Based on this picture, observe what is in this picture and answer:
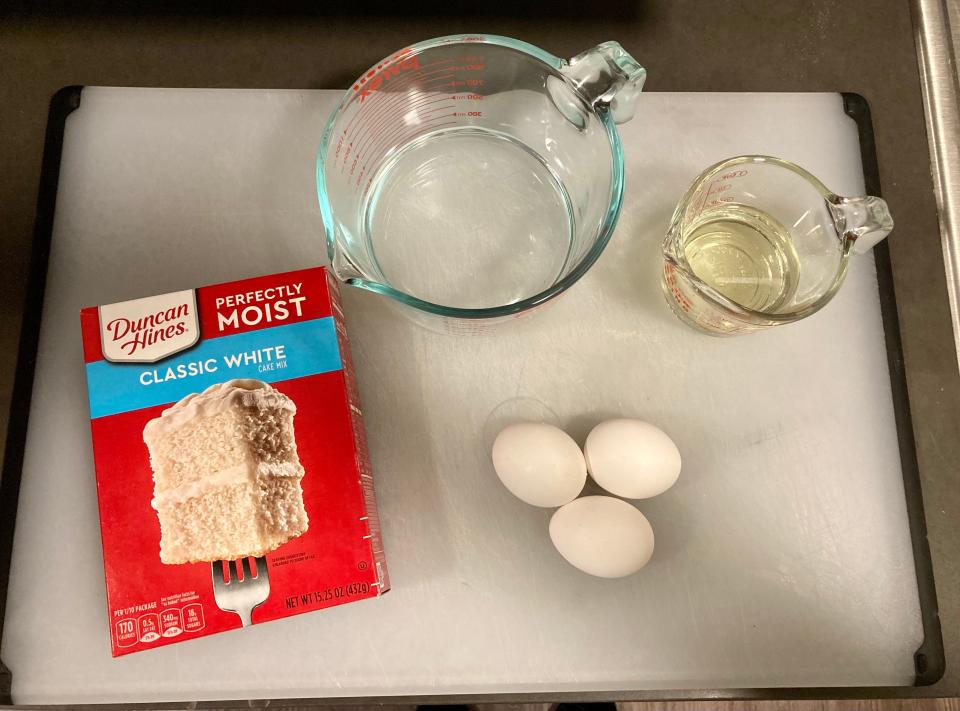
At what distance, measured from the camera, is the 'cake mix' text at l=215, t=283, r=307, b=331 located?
0.79m

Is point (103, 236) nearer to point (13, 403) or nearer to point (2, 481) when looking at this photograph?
point (13, 403)

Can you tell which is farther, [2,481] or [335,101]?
[335,101]

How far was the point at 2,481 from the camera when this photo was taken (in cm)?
93

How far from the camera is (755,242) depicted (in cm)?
92

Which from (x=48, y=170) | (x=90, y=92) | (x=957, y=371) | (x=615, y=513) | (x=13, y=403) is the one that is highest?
(x=90, y=92)

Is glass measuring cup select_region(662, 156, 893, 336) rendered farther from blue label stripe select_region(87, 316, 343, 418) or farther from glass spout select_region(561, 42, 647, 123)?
blue label stripe select_region(87, 316, 343, 418)

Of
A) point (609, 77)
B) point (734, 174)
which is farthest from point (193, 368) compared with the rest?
point (734, 174)

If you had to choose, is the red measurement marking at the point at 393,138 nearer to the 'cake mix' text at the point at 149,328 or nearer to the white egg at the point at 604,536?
the 'cake mix' text at the point at 149,328

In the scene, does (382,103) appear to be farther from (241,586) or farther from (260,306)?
(241,586)

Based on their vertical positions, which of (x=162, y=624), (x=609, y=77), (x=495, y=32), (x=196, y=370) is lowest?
(x=162, y=624)

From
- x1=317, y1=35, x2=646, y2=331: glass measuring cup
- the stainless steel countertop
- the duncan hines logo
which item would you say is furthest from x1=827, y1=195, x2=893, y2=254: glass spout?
the duncan hines logo

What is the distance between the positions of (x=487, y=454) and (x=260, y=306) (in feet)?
1.19

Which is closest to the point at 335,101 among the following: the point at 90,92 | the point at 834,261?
the point at 90,92

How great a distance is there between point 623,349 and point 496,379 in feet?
0.61
